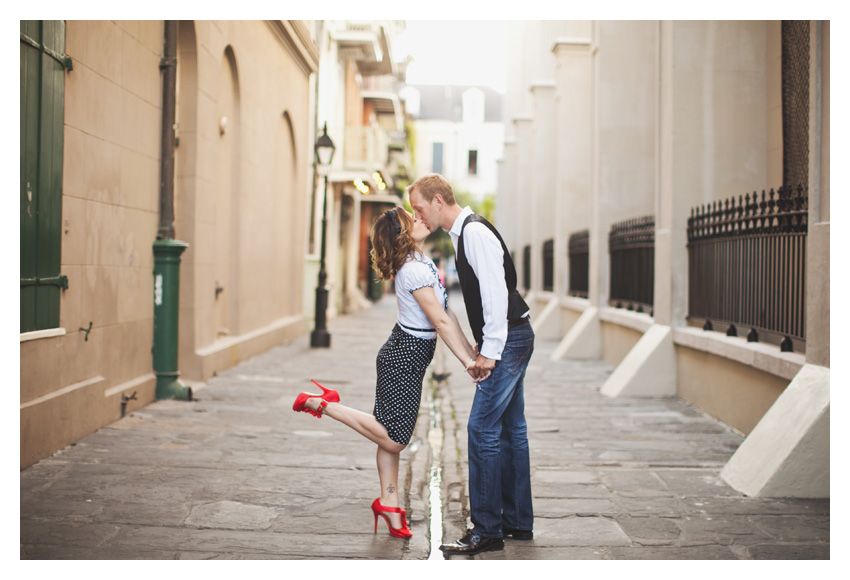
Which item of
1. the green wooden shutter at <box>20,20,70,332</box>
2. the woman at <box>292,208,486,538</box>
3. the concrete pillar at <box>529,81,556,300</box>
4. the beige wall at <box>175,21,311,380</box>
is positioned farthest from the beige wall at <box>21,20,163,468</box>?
the concrete pillar at <box>529,81,556,300</box>

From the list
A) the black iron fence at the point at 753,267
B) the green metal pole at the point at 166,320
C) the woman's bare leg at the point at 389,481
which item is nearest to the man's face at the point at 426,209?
the woman's bare leg at the point at 389,481

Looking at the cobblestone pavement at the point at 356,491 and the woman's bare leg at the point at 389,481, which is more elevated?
the woman's bare leg at the point at 389,481

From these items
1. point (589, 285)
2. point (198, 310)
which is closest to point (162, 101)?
point (198, 310)

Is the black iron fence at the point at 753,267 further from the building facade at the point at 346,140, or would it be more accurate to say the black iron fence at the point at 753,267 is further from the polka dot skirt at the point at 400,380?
the building facade at the point at 346,140

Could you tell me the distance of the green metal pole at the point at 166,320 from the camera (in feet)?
26.0

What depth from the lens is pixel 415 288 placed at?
155 inches

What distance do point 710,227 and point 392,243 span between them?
4.93m

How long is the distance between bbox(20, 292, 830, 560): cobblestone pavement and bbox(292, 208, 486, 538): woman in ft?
1.23

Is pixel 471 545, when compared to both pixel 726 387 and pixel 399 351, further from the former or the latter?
pixel 726 387

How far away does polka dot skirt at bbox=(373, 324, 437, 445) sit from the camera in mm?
4055

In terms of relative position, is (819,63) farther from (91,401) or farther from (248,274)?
(248,274)

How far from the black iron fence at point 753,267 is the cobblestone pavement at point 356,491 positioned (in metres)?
0.94

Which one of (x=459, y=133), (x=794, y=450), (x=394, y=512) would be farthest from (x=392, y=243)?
(x=459, y=133)

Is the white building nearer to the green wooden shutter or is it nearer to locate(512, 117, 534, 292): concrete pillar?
locate(512, 117, 534, 292): concrete pillar
